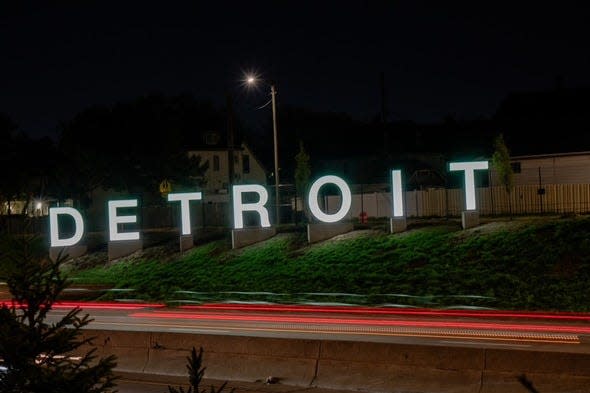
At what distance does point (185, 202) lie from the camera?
41094 mm

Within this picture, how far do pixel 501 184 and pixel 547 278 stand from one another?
58.0 feet

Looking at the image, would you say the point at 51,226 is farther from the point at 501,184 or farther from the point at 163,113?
the point at 163,113

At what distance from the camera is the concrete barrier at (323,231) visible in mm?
38188

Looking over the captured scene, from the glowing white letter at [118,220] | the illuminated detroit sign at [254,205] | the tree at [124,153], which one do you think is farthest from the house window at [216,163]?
the glowing white letter at [118,220]

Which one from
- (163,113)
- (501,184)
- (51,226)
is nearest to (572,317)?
(501,184)

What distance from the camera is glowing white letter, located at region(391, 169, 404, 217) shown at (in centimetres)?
3662

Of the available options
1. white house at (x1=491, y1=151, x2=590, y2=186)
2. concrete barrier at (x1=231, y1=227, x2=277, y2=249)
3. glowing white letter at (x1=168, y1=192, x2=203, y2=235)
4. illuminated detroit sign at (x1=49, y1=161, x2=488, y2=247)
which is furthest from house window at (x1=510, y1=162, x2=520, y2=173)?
glowing white letter at (x1=168, y1=192, x2=203, y2=235)

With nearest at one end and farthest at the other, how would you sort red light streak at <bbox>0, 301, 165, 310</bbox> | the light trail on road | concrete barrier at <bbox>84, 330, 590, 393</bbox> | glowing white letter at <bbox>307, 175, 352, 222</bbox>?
concrete barrier at <bbox>84, 330, 590, 393</bbox> < the light trail on road < red light streak at <bbox>0, 301, 165, 310</bbox> < glowing white letter at <bbox>307, 175, 352, 222</bbox>

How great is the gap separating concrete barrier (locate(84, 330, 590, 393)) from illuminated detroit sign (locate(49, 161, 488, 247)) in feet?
64.9

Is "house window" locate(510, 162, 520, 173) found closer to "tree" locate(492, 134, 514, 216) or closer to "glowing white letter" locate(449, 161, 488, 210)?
"tree" locate(492, 134, 514, 216)

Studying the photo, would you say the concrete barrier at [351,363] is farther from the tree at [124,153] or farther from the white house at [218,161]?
the white house at [218,161]

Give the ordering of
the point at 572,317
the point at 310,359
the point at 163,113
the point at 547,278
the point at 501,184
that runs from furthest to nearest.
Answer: the point at 163,113 < the point at 501,184 < the point at 547,278 < the point at 572,317 < the point at 310,359

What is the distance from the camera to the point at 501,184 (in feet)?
147

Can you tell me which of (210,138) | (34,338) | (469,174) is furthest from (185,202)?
(210,138)
